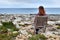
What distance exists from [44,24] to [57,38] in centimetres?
126

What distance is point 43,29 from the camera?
47.6 feet

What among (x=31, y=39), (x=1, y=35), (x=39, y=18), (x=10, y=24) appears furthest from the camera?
(x=10, y=24)

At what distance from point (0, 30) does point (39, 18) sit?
203cm

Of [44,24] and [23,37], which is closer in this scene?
[23,37]

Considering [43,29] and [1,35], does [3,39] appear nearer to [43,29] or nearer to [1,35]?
[1,35]

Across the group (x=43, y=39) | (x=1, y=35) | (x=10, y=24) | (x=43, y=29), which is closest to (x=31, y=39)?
(x=43, y=39)

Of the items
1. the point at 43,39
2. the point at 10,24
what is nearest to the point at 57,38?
the point at 43,39

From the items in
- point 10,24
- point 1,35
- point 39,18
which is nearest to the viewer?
point 1,35

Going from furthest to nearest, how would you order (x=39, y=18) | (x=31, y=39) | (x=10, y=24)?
(x=10, y=24) → (x=39, y=18) → (x=31, y=39)

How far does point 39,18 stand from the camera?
45.7 feet

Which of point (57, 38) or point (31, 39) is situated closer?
point (31, 39)

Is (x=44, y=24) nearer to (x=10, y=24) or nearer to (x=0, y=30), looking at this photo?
(x=0, y=30)

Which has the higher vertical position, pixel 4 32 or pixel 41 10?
pixel 41 10

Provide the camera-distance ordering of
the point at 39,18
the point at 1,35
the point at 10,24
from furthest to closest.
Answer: the point at 10,24, the point at 39,18, the point at 1,35
